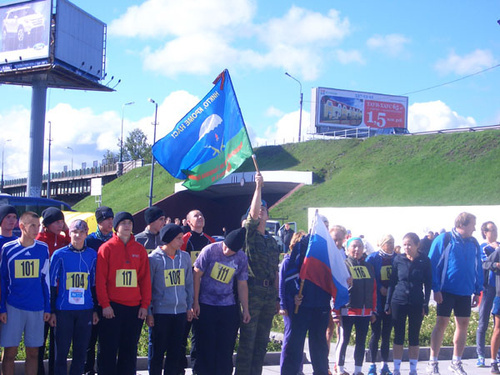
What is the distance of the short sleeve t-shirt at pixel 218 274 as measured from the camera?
7008 mm

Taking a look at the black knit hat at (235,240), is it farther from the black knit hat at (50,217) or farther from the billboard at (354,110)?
the billboard at (354,110)

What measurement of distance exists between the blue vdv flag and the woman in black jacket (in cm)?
262

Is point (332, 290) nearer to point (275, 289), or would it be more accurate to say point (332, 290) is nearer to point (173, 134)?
point (275, 289)

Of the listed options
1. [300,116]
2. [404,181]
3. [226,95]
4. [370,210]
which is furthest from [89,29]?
[226,95]

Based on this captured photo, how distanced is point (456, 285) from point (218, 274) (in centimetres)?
361

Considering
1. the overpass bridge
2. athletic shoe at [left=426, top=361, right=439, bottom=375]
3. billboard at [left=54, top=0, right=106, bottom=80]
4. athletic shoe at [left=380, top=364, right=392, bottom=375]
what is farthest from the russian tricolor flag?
the overpass bridge

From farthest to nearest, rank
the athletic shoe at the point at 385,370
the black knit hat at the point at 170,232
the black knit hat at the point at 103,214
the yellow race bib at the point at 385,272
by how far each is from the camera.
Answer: the yellow race bib at the point at 385,272, the athletic shoe at the point at 385,370, the black knit hat at the point at 103,214, the black knit hat at the point at 170,232

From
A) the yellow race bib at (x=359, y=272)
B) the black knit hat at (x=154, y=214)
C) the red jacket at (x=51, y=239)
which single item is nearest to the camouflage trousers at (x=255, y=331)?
the yellow race bib at (x=359, y=272)

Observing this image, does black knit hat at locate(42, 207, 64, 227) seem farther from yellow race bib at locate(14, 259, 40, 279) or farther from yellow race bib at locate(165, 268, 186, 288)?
yellow race bib at locate(165, 268, 186, 288)

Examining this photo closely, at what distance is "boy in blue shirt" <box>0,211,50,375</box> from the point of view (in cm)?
639

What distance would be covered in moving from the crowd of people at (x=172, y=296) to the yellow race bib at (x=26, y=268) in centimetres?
1

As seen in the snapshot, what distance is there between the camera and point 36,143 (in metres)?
49.0

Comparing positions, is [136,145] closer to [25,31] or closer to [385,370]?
[25,31]

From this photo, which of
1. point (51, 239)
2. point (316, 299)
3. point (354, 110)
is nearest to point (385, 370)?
point (316, 299)
